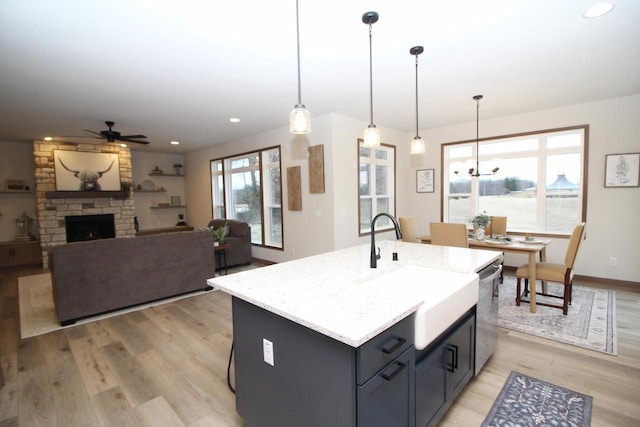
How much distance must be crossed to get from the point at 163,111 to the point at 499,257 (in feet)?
15.4

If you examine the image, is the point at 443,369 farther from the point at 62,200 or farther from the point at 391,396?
the point at 62,200

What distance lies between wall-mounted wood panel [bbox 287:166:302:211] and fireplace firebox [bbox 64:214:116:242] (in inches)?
178

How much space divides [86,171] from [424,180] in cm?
724

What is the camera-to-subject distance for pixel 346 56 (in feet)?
9.13

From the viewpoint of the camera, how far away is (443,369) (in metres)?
1.70

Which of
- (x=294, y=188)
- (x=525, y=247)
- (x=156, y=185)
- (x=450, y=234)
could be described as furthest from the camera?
(x=156, y=185)

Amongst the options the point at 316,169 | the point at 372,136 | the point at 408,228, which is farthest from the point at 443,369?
the point at 316,169

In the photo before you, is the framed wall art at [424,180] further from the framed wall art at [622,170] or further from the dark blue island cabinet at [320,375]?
the dark blue island cabinet at [320,375]

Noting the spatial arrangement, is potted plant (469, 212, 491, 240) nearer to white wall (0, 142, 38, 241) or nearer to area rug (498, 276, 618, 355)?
area rug (498, 276, 618, 355)

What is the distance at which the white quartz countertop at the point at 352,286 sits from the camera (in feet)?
3.90

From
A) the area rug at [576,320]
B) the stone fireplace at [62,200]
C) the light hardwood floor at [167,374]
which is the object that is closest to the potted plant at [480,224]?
the area rug at [576,320]

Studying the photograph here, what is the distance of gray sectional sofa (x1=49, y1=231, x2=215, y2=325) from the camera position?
3.20 metres

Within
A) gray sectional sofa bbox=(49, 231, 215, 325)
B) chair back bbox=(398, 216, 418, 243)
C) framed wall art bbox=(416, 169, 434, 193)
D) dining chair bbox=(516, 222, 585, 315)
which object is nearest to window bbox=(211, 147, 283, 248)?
gray sectional sofa bbox=(49, 231, 215, 325)

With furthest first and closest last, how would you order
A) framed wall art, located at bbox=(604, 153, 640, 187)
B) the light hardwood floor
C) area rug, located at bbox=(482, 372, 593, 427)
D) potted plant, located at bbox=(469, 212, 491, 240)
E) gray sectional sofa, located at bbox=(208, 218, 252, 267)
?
gray sectional sofa, located at bbox=(208, 218, 252, 267), framed wall art, located at bbox=(604, 153, 640, 187), potted plant, located at bbox=(469, 212, 491, 240), the light hardwood floor, area rug, located at bbox=(482, 372, 593, 427)
